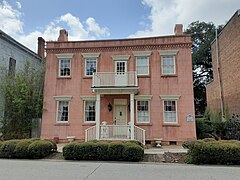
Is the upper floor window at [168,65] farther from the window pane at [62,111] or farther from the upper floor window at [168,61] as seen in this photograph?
the window pane at [62,111]

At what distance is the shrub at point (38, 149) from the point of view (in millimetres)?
10062

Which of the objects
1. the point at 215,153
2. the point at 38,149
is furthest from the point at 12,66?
the point at 215,153

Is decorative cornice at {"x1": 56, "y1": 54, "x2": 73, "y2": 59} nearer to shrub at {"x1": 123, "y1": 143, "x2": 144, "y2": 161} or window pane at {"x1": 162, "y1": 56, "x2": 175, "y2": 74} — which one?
window pane at {"x1": 162, "y1": 56, "x2": 175, "y2": 74}

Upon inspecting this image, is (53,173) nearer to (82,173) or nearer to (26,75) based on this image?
(82,173)

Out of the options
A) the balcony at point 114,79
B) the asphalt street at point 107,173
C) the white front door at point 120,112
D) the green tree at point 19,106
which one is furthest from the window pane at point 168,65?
the green tree at point 19,106

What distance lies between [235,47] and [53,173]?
17015 mm

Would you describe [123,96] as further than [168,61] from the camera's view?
Yes

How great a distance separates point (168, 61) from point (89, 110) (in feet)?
22.8

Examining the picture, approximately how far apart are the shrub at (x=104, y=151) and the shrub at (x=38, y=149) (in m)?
1.10

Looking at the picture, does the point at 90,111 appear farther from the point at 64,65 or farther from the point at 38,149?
the point at 38,149

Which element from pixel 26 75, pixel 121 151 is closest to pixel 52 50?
pixel 26 75

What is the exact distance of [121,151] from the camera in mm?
9773

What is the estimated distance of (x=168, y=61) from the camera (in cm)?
1614

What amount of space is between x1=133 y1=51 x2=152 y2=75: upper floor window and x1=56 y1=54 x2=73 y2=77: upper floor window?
523 cm
